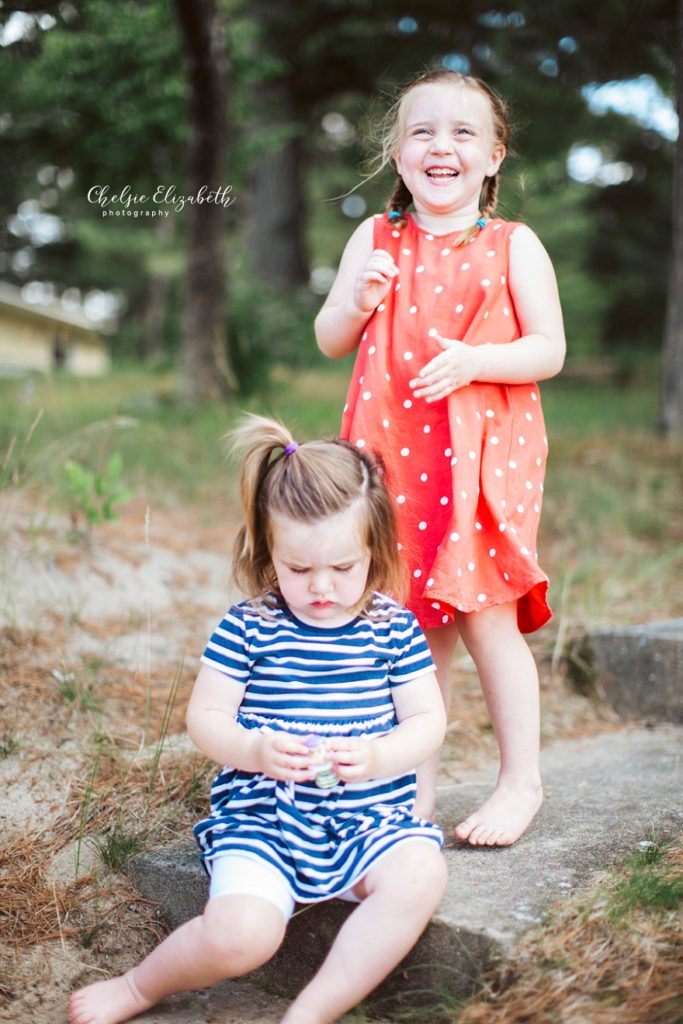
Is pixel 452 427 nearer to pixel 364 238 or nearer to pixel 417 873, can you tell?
pixel 364 238

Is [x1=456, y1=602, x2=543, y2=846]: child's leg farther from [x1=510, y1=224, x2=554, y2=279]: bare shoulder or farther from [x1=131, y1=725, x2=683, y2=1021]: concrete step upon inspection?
[x1=510, y1=224, x2=554, y2=279]: bare shoulder

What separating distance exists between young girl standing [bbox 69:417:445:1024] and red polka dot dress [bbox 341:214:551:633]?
0.71 ft

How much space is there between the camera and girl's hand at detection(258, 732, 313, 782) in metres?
1.51

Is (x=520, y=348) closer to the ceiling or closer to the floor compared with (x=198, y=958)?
closer to the ceiling

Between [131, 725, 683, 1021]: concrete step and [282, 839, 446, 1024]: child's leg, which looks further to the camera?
[131, 725, 683, 1021]: concrete step

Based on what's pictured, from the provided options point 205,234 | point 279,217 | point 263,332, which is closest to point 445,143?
point 205,234

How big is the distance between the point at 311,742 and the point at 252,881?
9.5 inches

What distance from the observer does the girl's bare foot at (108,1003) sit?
1.55 metres

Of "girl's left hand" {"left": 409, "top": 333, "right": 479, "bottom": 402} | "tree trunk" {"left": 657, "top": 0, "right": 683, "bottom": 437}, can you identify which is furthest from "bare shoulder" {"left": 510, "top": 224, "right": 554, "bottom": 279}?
"tree trunk" {"left": 657, "top": 0, "right": 683, "bottom": 437}

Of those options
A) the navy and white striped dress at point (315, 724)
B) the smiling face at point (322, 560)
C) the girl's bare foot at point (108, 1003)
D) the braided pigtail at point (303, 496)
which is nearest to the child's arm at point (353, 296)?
the braided pigtail at point (303, 496)

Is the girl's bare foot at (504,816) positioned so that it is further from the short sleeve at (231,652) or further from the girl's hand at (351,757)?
the short sleeve at (231,652)

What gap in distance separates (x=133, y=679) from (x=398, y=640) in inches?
45.4

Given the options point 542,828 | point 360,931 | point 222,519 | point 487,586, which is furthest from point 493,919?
point 222,519

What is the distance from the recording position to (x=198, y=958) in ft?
4.87
